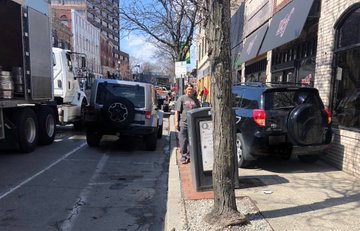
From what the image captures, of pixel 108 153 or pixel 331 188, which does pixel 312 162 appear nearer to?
pixel 331 188

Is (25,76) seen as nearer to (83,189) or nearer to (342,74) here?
(83,189)

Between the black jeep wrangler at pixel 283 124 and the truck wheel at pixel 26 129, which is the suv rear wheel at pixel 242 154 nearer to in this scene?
the black jeep wrangler at pixel 283 124

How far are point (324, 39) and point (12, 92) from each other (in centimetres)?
716

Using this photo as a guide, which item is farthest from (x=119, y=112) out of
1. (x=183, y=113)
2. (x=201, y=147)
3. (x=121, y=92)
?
(x=201, y=147)

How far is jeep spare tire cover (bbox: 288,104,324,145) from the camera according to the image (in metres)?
7.32

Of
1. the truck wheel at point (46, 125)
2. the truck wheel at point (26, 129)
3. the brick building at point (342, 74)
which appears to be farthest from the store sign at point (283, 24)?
the truck wheel at point (26, 129)

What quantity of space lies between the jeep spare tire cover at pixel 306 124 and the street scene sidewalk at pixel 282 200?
64cm

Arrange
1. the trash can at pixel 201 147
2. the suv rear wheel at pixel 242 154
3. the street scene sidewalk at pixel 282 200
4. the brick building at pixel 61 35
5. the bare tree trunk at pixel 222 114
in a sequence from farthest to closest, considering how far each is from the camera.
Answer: the brick building at pixel 61 35 < the suv rear wheel at pixel 242 154 < the trash can at pixel 201 147 < the street scene sidewalk at pixel 282 200 < the bare tree trunk at pixel 222 114

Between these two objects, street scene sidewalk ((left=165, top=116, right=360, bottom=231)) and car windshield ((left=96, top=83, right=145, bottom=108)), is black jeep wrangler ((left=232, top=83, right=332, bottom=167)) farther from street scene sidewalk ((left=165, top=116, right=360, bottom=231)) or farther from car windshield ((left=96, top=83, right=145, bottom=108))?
car windshield ((left=96, top=83, right=145, bottom=108))

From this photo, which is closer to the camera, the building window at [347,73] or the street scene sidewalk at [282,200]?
the street scene sidewalk at [282,200]

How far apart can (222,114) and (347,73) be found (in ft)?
15.4

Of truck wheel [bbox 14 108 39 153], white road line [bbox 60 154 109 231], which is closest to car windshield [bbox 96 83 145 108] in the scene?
truck wheel [bbox 14 108 39 153]

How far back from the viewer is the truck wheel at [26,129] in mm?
10297

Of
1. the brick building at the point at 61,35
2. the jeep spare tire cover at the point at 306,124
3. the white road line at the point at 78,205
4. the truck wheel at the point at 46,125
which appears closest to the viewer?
the white road line at the point at 78,205
